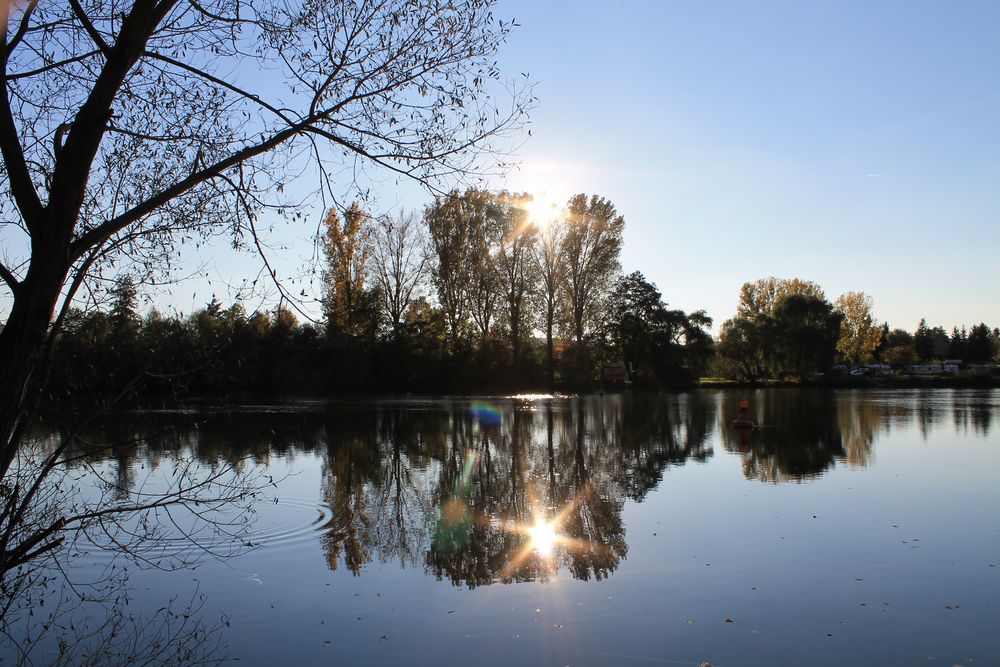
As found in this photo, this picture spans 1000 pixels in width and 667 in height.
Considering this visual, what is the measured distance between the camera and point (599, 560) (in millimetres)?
7992

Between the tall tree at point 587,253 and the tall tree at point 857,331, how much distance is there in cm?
3986

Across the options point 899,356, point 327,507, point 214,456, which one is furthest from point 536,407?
point 899,356

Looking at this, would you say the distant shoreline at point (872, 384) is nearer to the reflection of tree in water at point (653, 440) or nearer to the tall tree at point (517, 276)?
the tall tree at point (517, 276)

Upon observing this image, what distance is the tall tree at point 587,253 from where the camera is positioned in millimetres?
49356

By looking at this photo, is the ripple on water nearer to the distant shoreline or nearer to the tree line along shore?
the tree line along shore

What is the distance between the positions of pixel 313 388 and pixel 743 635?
4281 centimetres

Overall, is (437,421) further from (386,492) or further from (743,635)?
(743,635)

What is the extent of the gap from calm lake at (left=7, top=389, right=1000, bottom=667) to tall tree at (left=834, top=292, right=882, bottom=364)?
68.4 metres

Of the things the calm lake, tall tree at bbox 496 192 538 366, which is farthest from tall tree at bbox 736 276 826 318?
the calm lake

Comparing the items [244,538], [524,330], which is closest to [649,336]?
[524,330]

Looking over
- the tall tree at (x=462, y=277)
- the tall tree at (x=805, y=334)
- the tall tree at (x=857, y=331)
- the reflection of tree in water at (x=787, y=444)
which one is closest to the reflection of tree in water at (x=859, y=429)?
the reflection of tree in water at (x=787, y=444)

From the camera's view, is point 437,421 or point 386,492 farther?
point 437,421

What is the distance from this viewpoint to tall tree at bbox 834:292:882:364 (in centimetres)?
8025

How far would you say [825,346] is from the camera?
61.6 metres
